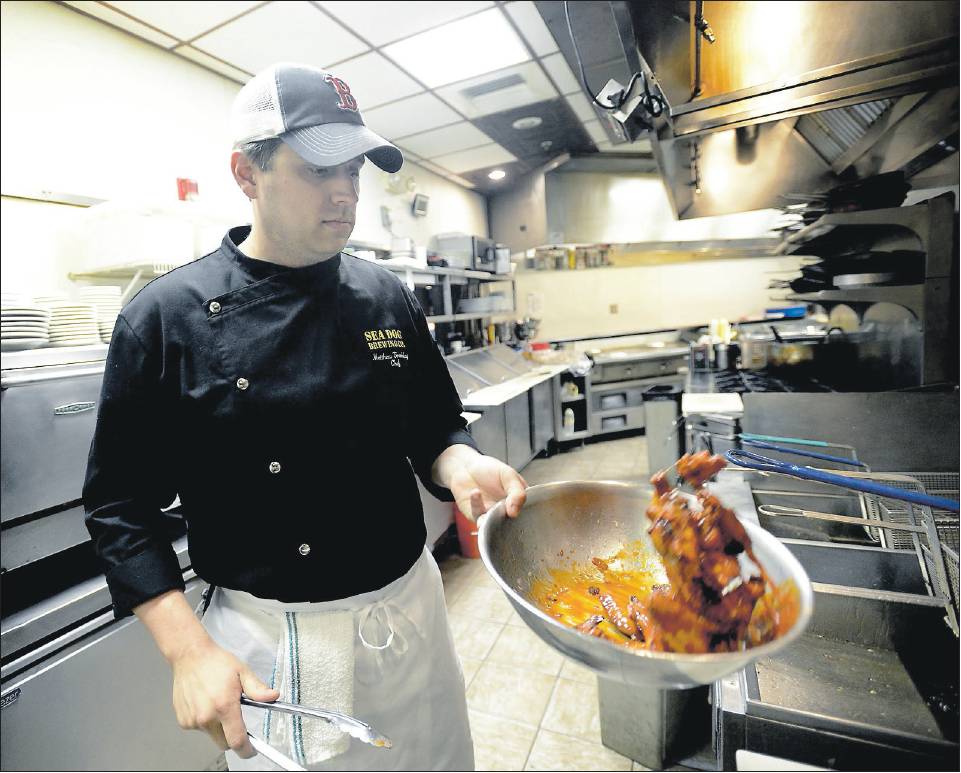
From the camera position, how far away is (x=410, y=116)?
13.9ft

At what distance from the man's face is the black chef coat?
106 millimetres

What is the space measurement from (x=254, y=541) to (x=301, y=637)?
0.24 metres

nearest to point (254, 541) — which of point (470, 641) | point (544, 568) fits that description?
point (544, 568)

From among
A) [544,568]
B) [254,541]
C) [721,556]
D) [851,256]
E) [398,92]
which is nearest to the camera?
[721,556]

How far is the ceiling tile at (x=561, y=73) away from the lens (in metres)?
3.51

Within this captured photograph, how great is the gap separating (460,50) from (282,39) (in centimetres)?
115

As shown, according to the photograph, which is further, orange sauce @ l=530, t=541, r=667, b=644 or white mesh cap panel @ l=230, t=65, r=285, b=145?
white mesh cap panel @ l=230, t=65, r=285, b=145

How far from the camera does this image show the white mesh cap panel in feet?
3.27

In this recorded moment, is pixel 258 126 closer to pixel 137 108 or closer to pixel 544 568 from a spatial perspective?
pixel 544 568

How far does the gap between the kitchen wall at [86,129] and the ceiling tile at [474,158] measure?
8.03ft

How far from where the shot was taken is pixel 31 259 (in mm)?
2232

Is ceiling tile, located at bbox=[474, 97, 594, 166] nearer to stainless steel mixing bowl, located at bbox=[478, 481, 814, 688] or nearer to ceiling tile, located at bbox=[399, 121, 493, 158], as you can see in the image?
ceiling tile, located at bbox=[399, 121, 493, 158]

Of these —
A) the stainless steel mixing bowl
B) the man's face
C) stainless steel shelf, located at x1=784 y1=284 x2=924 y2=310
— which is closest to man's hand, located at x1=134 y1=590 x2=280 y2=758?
the stainless steel mixing bowl

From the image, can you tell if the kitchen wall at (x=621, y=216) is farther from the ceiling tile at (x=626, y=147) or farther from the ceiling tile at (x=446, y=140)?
the ceiling tile at (x=446, y=140)
